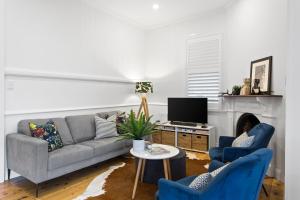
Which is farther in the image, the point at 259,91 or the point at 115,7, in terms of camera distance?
the point at 115,7

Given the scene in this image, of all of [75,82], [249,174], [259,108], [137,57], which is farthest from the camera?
[137,57]

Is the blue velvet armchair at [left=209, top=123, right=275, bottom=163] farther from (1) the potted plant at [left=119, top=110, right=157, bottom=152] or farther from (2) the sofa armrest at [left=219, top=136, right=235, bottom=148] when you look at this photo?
(1) the potted plant at [left=119, top=110, right=157, bottom=152]

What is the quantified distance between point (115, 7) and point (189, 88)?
251cm

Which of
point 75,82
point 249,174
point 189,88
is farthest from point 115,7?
point 249,174

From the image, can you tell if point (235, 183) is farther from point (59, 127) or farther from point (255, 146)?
point (59, 127)

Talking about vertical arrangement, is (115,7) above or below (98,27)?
above

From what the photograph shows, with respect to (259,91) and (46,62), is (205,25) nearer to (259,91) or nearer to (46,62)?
(259,91)

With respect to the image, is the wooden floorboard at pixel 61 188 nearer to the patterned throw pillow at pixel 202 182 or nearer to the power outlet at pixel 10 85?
the power outlet at pixel 10 85

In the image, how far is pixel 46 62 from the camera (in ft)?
11.5

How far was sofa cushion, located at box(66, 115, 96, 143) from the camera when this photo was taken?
360 centimetres

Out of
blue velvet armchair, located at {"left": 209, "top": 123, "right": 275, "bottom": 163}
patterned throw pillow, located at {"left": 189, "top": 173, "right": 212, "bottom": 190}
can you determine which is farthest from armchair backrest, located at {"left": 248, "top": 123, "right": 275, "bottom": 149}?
patterned throw pillow, located at {"left": 189, "top": 173, "right": 212, "bottom": 190}

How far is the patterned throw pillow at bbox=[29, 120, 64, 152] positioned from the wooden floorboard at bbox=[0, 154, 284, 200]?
20.1 inches

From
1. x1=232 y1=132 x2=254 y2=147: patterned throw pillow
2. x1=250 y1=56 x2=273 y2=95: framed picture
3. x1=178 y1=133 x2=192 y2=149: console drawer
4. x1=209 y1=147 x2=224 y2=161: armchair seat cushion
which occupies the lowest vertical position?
x1=178 y1=133 x2=192 y2=149: console drawer

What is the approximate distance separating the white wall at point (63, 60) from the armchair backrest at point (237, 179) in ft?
9.81
